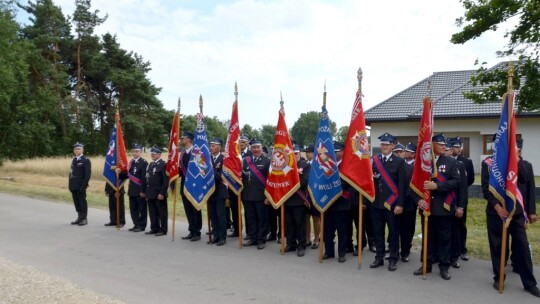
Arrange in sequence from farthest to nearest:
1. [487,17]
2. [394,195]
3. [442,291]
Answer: [487,17] → [394,195] → [442,291]

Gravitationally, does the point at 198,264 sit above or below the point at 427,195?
below

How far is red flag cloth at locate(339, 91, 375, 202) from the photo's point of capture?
6.77 metres

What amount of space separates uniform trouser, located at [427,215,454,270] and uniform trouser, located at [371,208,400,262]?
445 millimetres

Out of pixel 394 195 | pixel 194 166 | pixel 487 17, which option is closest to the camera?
pixel 394 195

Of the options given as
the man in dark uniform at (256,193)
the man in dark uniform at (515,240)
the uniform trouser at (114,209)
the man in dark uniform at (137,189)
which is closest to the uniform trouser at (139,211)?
the man in dark uniform at (137,189)

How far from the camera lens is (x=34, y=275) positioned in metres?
6.04

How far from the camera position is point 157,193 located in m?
9.32

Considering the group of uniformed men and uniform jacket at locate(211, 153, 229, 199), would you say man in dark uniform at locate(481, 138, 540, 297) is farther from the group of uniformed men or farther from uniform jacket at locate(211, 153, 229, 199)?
uniform jacket at locate(211, 153, 229, 199)

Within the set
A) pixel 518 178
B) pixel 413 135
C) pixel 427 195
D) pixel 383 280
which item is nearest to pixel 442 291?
pixel 383 280

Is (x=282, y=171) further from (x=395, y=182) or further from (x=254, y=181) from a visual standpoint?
(x=395, y=182)

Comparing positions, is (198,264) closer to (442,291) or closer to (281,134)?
(281,134)

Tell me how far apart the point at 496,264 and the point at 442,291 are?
2.56 feet

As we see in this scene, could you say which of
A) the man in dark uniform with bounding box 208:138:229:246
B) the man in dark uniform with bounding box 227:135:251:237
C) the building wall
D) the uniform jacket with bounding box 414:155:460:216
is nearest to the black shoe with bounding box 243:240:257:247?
the man in dark uniform with bounding box 208:138:229:246

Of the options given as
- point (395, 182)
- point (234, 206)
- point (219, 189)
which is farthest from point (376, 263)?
point (234, 206)
